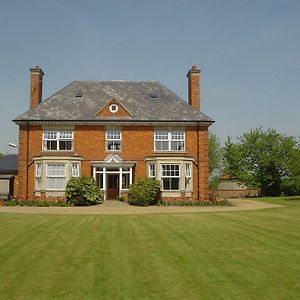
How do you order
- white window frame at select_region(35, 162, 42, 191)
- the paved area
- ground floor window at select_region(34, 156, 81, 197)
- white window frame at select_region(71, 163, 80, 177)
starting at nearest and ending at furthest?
the paved area < ground floor window at select_region(34, 156, 81, 197) < white window frame at select_region(35, 162, 42, 191) < white window frame at select_region(71, 163, 80, 177)

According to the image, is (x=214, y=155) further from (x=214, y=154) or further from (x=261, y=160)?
(x=261, y=160)

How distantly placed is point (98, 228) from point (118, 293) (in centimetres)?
895

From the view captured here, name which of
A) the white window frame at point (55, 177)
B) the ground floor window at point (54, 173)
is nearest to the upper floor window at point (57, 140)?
the ground floor window at point (54, 173)

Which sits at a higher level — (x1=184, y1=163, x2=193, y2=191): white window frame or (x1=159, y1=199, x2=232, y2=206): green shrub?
(x1=184, y1=163, x2=193, y2=191): white window frame

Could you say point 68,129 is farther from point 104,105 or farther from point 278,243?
point 278,243

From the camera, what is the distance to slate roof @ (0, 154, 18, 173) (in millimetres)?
54312

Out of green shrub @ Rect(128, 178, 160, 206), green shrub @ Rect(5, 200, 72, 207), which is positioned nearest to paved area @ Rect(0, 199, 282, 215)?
green shrub @ Rect(128, 178, 160, 206)

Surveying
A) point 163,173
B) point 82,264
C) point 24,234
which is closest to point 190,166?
point 163,173

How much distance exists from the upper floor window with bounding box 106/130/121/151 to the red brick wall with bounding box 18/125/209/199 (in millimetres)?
375

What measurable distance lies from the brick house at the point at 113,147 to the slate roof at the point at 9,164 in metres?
21.1

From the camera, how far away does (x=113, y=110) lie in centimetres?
3534

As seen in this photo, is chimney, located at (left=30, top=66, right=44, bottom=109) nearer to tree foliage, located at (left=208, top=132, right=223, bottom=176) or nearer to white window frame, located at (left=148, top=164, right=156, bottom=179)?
white window frame, located at (left=148, top=164, right=156, bottom=179)

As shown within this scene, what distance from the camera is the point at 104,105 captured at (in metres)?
36.0

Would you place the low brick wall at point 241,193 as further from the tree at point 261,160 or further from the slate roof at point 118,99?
the slate roof at point 118,99
